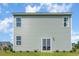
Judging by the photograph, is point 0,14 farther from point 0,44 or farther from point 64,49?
point 64,49

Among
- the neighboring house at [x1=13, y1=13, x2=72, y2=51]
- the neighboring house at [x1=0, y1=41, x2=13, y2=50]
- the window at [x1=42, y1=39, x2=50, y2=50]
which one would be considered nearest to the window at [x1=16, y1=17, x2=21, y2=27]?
the neighboring house at [x1=13, y1=13, x2=72, y2=51]

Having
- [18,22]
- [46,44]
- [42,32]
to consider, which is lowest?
[46,44]

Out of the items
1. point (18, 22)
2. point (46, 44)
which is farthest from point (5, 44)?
point (46, 44)

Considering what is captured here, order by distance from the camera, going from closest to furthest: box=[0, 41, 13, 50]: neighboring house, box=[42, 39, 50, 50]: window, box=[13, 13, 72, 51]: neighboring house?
box=[0, 41, 13, 50]: neighboring house, box=[13, 13, 72, 51]: neighboring house, box=[42, 39, 50, 50]: window

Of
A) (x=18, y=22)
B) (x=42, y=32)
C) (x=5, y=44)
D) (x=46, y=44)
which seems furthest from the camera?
(x=46, y=44)

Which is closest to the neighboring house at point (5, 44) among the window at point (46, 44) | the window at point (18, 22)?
the window at point (18, 22)

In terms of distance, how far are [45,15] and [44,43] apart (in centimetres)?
57

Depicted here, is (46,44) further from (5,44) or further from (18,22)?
(5,44)

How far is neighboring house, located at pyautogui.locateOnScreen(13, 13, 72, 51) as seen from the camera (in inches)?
305

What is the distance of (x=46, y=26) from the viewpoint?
776 cm

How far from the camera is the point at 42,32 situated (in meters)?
7.82

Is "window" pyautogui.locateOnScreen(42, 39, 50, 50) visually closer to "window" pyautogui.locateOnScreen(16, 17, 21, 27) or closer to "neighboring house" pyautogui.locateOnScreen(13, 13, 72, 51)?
"neighboring house" pyautogui.locateOnScreen(13, 13, 72, 51)

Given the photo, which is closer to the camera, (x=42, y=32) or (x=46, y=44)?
(x=42, y=32)

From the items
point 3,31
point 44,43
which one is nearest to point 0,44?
point 3,31
